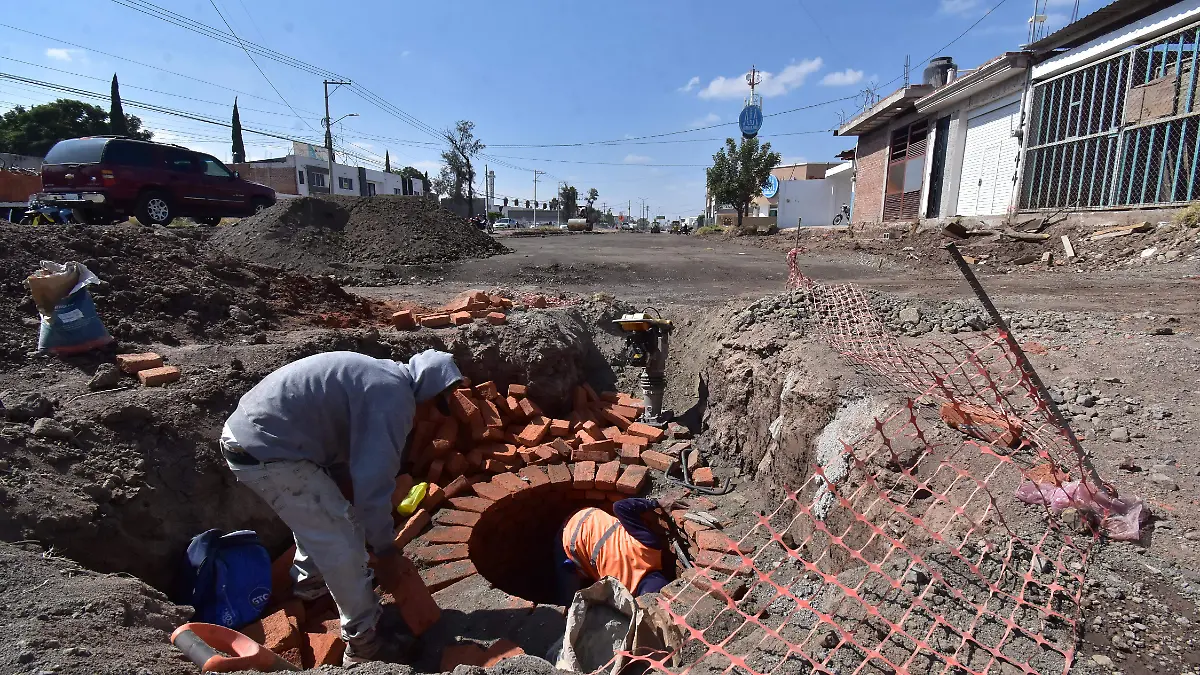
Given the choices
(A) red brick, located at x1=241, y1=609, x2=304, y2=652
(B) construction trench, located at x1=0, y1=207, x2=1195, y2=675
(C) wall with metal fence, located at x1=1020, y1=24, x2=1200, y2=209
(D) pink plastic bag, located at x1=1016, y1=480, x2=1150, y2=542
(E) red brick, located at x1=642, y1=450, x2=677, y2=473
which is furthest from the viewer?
(C) wall with metal fence, located at x1=1020, y1=24, x2=1200, y2=209

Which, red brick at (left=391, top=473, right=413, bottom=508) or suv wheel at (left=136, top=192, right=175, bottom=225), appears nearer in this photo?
red brick at (left=391, top=473, right=413, bottom=508)

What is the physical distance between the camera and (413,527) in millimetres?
3654

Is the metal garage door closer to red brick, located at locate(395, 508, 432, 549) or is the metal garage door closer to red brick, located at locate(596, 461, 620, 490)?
red brick, located at locate(596, 461, 620, 490)

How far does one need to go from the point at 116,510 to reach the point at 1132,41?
1327 cm

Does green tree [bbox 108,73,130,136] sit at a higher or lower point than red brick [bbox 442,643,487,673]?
higher

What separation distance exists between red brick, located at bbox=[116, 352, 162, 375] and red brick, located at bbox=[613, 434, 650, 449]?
10.7 ft

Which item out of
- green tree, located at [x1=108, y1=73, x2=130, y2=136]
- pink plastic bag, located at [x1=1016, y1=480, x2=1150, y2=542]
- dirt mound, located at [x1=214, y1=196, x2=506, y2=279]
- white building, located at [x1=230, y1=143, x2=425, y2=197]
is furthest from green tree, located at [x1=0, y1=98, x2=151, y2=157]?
pink plastic bag, located at [x1=1016, y1=480, x2=1150, y2=542]

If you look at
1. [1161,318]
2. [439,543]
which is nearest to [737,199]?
[1161,318]

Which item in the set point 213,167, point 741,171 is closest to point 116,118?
point 213,167

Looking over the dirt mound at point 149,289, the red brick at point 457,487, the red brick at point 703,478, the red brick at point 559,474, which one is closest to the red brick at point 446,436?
the red brick at point 457,487

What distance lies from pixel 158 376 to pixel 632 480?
3.12 metres

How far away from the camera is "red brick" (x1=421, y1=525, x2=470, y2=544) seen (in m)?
3.56

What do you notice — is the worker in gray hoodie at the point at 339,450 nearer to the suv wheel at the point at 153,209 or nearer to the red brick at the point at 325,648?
the red brick at the point at 325,648

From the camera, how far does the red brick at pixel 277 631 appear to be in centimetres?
256
